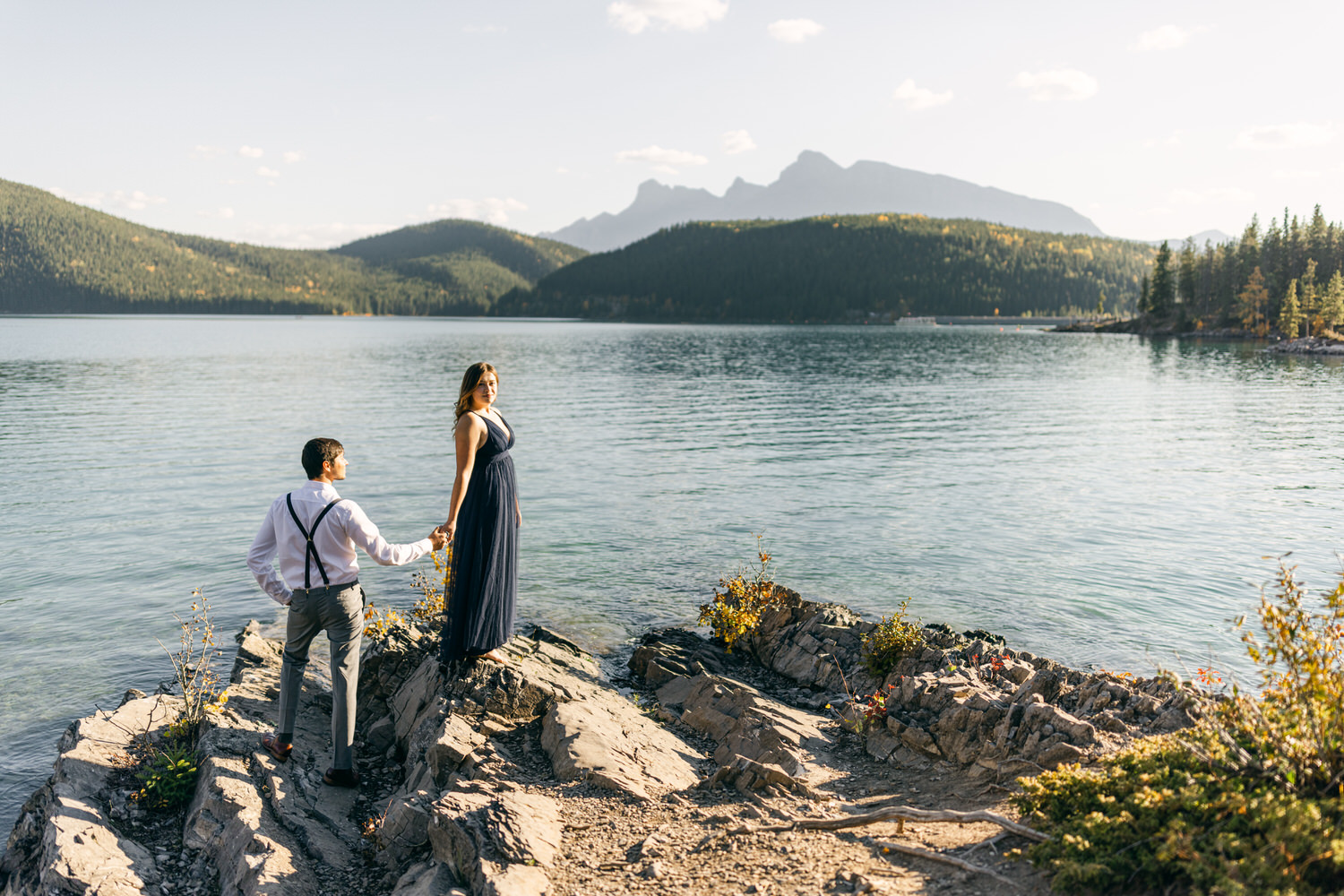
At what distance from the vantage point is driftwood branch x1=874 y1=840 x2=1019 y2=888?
17.0 feet

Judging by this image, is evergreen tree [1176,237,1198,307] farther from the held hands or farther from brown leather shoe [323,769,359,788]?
brown leather shoe [323,769,359,788]

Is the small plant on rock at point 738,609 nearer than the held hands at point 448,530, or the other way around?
the held hands at point 448,530

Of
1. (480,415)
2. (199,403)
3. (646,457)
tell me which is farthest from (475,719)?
(199,403)

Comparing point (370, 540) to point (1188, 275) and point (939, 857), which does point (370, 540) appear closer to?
point (939, 857)

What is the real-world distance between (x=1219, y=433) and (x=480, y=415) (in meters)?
38.7

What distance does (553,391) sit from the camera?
2132 inches

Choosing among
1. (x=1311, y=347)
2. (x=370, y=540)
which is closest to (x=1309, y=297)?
(x=1311, y=347)

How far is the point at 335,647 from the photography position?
24.1ft

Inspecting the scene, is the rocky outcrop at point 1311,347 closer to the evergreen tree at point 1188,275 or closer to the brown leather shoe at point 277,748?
the evergreen tree at point 1188,275

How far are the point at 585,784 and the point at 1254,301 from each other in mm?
161201

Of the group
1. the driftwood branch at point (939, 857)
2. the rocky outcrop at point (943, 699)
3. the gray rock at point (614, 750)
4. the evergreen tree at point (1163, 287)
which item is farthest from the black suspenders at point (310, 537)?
the evergreen tree at point (1163, 287)

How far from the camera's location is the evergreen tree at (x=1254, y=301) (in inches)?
5079

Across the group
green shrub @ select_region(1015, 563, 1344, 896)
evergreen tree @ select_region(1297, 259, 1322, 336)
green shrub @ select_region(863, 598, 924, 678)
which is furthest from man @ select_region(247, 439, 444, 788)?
evergreen tree @ select_region(1297, 259, 1322, 336)

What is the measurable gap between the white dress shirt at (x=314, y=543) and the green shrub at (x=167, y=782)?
79.6 inches
